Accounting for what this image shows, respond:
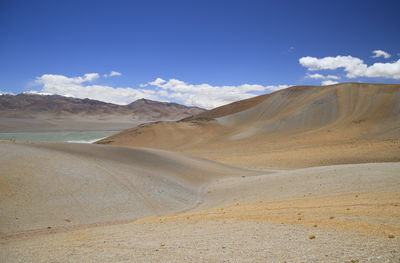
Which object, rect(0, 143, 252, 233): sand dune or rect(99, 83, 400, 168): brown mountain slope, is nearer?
rect(0, 143, 252, 233): sand dune

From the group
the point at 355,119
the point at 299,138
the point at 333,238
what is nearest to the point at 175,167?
the point at 333,238

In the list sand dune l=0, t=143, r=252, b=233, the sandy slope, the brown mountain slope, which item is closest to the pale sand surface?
the sandy slope

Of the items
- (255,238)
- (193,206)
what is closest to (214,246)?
(255,238)

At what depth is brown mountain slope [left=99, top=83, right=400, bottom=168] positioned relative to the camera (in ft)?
101

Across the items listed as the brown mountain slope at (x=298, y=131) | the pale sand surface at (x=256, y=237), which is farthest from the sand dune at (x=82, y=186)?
the brown mountain slope at (x=298, y=131)

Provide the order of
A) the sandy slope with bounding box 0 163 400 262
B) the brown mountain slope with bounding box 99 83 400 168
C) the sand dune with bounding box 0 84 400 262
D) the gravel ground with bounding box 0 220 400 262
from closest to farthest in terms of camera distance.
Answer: the gravel ground with bounding box 0 220 400 262, the sandy slope with bounding box 0 163 400 262, the sand dune with bounding box 0 84 400 262, the brown mountain slope with bounding box 99 83 400 168

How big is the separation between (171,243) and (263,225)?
2733 millimetres

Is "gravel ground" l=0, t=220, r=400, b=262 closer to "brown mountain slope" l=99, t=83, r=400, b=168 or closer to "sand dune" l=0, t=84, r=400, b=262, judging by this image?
"sand dune" l=0, t=84, r=400, b=262

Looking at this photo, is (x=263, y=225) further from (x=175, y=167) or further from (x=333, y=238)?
(x=175, y=167)

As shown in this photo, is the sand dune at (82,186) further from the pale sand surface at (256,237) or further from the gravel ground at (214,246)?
the gravel ground at (214,246)

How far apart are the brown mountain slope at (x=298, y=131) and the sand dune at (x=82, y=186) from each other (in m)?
13.8

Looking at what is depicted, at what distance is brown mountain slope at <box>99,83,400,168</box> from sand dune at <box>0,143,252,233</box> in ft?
45.2

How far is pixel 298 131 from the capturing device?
48.4 m

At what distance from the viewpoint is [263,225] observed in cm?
816
